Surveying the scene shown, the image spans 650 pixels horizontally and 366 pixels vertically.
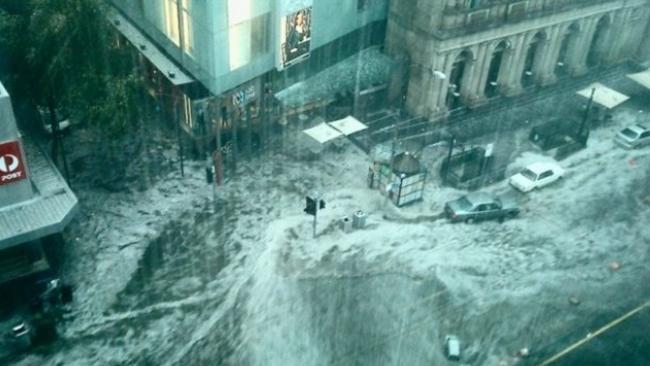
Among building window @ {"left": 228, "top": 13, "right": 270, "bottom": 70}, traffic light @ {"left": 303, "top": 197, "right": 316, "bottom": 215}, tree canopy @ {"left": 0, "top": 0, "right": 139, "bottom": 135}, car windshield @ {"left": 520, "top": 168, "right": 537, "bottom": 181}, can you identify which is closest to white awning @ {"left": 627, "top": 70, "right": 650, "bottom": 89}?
car windshield @ {"left": 520, "top": 168, "right": 537, "bottom": 181}

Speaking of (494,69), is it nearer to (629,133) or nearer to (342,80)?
(629,133)

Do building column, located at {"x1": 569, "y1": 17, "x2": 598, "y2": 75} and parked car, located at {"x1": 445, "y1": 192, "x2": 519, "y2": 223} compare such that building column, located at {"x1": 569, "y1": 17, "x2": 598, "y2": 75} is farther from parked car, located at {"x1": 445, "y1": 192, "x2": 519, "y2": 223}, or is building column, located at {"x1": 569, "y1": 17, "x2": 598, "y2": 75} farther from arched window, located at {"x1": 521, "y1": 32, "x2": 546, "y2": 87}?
parked car, located at {"x1": 445, "y1": 192, "x2": 519, "y2": 223}

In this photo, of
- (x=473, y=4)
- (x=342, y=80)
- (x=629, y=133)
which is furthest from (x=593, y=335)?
(x=342, y=80)

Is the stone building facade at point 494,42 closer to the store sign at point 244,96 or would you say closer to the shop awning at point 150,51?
the store sign at point 244,96

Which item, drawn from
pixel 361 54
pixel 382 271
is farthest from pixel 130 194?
pixel 361 54

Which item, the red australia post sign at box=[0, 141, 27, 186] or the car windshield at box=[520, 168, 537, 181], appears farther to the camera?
the car windshield at box=[520, 168, 537, 181]

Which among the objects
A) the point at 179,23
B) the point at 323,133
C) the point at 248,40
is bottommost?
the point at 323,133
